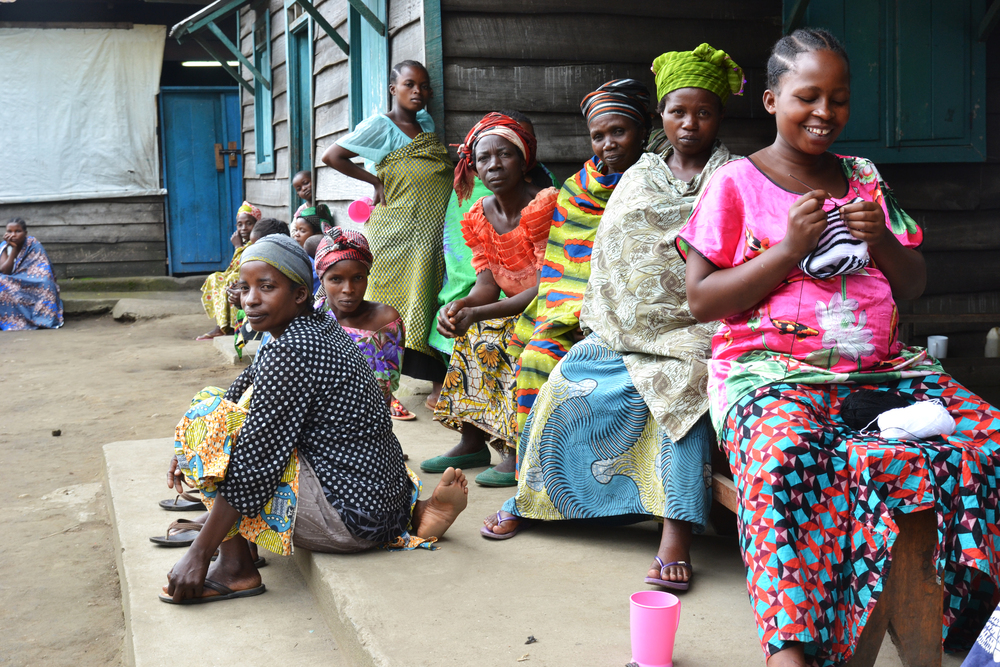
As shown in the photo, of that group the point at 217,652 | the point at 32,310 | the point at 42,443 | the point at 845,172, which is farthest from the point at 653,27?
the point at 32,310

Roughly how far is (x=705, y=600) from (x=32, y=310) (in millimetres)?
9950

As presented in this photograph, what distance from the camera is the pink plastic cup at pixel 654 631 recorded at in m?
1.93

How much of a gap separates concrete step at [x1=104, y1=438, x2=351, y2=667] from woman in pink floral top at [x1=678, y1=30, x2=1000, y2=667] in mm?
1188

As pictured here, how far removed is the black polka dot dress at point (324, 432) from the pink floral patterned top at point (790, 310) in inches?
42.3

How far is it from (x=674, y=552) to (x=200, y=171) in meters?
11.3

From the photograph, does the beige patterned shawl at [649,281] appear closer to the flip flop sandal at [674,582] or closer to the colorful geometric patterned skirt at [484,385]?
the flip flop sandal at [674,582]

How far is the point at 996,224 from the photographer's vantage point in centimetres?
506

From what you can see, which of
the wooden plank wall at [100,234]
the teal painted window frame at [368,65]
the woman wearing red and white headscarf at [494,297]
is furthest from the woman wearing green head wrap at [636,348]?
the wooden plank wall at [100,234]

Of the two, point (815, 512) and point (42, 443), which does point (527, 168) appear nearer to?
point (815, 512)

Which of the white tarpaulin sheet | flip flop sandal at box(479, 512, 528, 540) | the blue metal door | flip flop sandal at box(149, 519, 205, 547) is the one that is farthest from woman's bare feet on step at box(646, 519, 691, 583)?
the white tarpaulin sheet

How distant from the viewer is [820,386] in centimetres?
205

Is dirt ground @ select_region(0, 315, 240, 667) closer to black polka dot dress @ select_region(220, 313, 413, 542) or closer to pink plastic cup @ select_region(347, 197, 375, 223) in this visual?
black polka dot dress @ select_region(220, 313, 413, 542)

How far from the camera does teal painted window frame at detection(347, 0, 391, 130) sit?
5289 mm

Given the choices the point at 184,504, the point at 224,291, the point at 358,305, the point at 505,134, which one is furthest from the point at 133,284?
the point at 505,134
